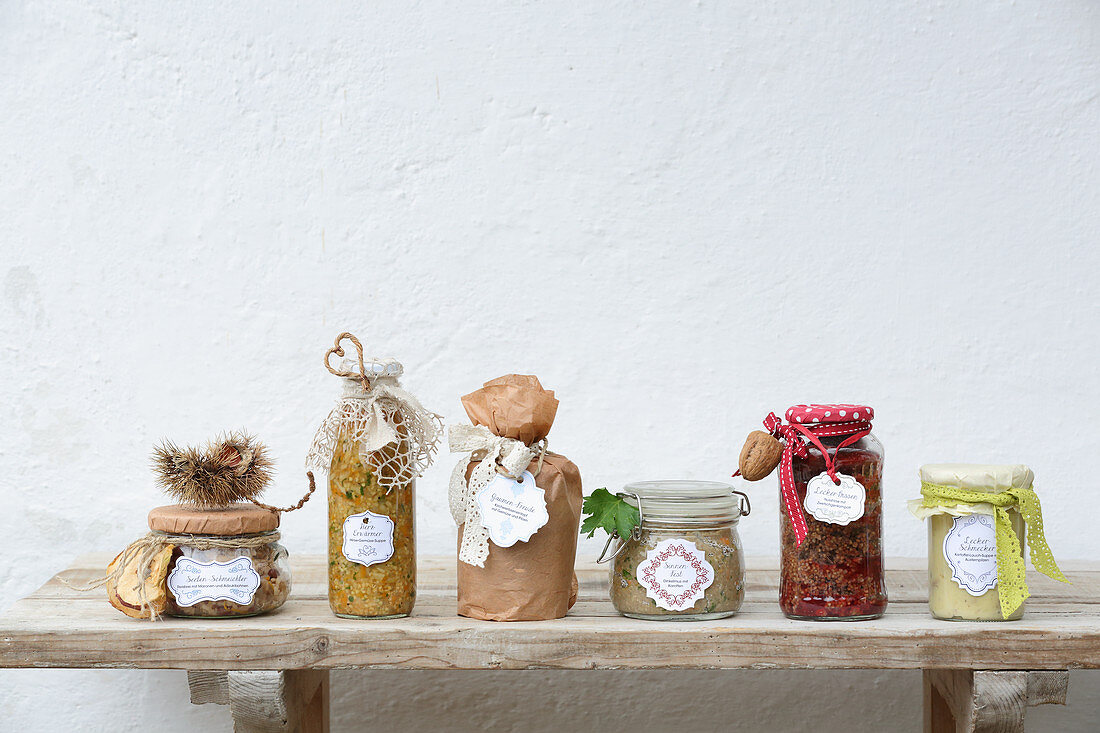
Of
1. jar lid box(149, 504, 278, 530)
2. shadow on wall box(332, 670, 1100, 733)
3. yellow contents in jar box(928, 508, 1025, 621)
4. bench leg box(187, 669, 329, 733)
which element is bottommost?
shadow on wall box(332, 670, 1100, 733)

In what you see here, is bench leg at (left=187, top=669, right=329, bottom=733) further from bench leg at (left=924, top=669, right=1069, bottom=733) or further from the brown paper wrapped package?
bench leg at (left=924, top=669, right=1069, bottom=733)

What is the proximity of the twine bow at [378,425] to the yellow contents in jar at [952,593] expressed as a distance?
0.51 metres

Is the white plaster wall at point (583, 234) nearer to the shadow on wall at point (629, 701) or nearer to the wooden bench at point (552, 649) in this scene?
the shadow on wall at point (629, 701)

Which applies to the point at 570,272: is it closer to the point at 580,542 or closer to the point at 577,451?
the point at 577,451

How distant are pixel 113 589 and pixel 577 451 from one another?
0.64 meters

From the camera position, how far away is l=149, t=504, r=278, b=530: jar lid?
0.96m

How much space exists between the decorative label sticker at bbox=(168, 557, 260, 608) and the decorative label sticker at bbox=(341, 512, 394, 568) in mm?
109

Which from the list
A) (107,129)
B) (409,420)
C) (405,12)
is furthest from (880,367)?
(107,129)

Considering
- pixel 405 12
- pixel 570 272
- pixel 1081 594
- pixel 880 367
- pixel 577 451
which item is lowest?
pixel 1081 594

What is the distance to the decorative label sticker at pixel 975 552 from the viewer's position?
36.7 inches

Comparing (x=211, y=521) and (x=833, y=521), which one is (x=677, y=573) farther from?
(x=211, y=521)

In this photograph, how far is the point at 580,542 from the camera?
4.54ft

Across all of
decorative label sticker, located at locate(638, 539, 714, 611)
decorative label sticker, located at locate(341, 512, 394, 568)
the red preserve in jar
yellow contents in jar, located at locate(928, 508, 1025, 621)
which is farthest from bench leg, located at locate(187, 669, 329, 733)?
yellow contents in jar, located at locate(928, 508, 1025, 621)

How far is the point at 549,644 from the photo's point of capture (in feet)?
2.94
